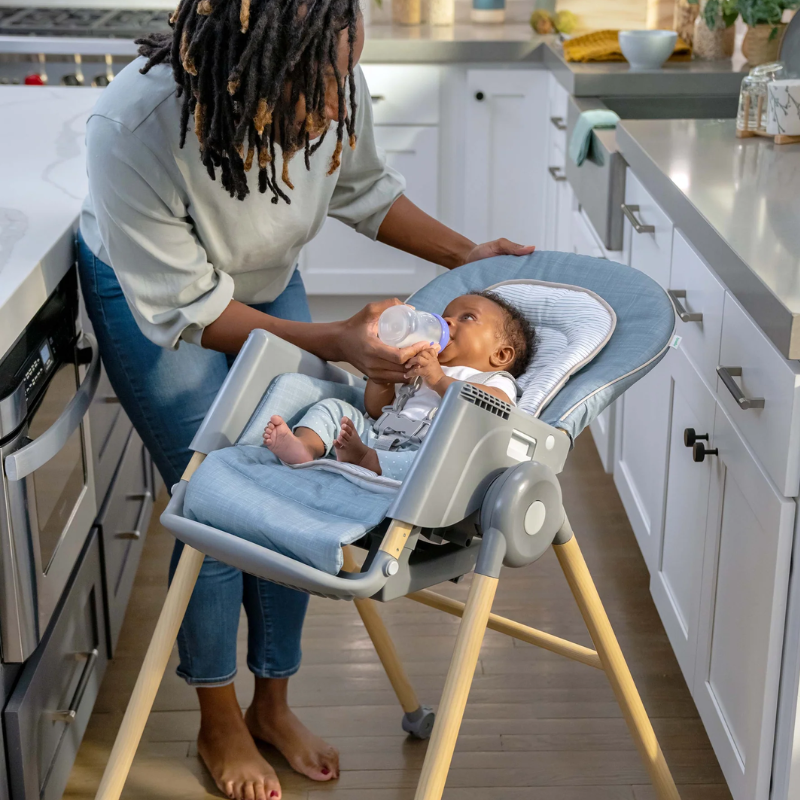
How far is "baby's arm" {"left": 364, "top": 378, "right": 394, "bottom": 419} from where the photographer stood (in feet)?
4.91

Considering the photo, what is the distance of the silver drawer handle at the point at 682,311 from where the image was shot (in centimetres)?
158

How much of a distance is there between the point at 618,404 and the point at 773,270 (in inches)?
44.0

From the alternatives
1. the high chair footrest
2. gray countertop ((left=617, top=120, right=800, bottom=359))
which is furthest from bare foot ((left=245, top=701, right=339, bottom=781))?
gray countertop ((left=617, top=120, right=800, bottom=359))

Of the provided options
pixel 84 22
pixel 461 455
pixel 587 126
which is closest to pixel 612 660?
pixel 461 455

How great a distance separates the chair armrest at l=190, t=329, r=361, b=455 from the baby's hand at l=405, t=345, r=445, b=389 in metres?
Result: 0.18

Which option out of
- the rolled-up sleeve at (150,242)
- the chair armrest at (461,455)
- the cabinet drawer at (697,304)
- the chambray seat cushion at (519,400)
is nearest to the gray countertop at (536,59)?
the cabinet drawer at (697,304)

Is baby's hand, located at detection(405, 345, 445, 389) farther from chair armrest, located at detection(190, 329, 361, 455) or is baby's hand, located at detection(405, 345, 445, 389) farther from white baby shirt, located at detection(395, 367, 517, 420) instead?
chair armrest, located at detection(190, 329, 361, 455)

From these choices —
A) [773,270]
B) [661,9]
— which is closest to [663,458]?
[773,270]

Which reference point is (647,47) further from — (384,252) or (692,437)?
(692,437)

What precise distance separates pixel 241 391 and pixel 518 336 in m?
0.43

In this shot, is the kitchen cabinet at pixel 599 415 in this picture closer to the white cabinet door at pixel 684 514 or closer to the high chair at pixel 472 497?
the white cabinet door at pixel 684 514

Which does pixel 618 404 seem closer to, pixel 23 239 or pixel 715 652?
pixel 715 652

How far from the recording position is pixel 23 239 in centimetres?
149

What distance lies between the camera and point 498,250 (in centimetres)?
163
